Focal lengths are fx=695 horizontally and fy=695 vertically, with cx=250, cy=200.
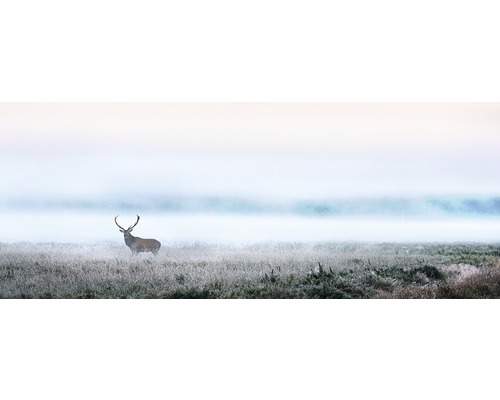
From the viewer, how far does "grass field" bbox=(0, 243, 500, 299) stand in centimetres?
601

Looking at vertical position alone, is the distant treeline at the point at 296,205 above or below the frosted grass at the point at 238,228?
above

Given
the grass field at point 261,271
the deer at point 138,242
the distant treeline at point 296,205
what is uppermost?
the distant treeline at point 296,205

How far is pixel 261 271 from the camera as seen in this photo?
6.01m

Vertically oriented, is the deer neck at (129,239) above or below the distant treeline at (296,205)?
below

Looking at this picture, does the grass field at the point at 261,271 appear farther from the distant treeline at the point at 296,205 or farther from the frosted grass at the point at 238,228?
the distant treeline at the point at 296,205

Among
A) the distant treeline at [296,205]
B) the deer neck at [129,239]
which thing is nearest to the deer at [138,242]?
the deer neck at [129,239]

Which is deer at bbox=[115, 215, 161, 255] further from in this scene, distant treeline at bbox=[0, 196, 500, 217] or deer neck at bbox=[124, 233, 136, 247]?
distant treeline at bbox=[0, 196, 500, 217]

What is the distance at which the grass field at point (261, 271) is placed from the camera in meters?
6.01

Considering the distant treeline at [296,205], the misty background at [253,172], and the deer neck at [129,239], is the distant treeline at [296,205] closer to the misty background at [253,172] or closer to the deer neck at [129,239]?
the misty background at [253,172]

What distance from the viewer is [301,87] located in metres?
5.75

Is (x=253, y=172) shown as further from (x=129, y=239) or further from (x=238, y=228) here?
(x=129, y=239)

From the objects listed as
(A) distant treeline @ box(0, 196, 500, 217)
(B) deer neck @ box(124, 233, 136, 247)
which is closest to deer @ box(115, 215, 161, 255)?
(B) deer neck @ box(124, 233, 136, 247)

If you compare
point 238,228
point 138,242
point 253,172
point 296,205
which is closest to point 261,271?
point 238,228
